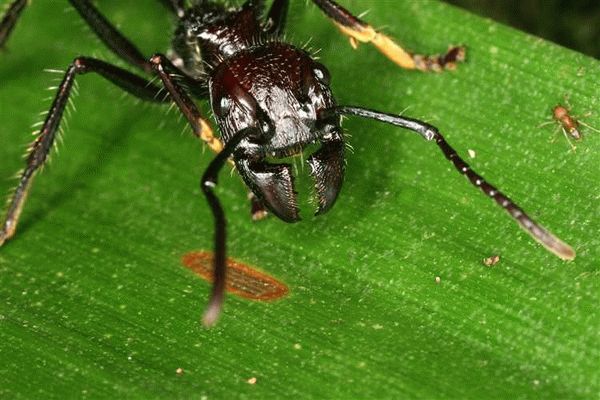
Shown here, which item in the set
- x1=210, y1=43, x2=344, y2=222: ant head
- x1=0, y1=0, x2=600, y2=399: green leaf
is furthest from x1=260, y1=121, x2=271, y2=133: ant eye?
x1=0, y1=0, x2=600, y2=399: green leaf

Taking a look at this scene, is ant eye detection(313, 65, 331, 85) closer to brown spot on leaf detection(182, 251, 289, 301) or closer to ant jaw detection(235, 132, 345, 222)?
ant jaw detection(235, 132, 345, 222)

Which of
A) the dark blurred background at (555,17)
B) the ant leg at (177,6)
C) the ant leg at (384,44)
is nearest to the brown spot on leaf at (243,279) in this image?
the ant leg at (384,44)

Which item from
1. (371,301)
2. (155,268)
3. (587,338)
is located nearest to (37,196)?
(155,268)

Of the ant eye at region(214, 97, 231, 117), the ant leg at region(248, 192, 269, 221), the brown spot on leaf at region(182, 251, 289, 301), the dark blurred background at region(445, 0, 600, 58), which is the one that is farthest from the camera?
the dark blurred background at region(445, 0, 600, 58)

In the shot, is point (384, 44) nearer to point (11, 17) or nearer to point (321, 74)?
point (321, 74)

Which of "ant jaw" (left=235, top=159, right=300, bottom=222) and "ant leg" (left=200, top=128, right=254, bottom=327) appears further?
"ant jaw" (left=235, top=159, right=300, bottom=222)

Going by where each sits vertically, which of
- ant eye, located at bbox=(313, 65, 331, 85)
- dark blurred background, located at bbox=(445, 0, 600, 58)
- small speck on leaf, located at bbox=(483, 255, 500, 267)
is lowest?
dark blurred background, located at bbox=(445, 0, 600, 58)
